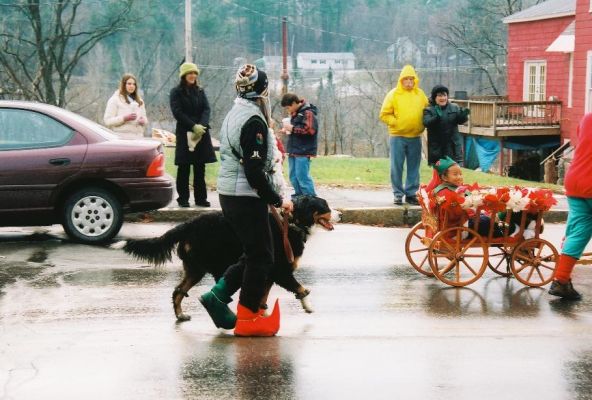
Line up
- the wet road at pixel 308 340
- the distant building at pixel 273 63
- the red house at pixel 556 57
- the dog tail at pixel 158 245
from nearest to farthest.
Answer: the wet road at pixel 308 340 → the dog tail at pixel 158 245 → the red house at pixel 556 57 → the distant building at pixel 273 63

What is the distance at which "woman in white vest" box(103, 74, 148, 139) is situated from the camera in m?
13.7

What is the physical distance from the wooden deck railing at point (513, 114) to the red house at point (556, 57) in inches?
17.0

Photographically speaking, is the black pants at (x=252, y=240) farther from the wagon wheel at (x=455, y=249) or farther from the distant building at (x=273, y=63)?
the distant building at (x=273, y=63)

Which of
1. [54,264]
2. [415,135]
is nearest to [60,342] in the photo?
[54,264]

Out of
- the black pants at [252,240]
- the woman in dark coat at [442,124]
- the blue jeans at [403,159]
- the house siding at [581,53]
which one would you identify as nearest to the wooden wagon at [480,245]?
the black pants at [252,240]

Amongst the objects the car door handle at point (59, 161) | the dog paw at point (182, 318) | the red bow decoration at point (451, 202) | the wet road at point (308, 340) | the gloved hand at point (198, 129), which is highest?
the gloved hand at point (198, 129)

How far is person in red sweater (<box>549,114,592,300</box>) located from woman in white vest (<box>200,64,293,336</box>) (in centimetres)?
277

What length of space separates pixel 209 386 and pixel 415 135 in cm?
823

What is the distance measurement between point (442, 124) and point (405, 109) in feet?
2.38

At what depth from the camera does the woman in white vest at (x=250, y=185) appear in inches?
264

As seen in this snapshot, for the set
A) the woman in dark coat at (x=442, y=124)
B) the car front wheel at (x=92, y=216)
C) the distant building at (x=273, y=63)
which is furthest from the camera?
the distant building at (x=273, y=63)

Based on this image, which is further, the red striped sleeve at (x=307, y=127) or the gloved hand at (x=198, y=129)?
the red striped sleeve at (x=307, y=127)

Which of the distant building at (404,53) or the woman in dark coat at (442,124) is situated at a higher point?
the distant building at (404,53)

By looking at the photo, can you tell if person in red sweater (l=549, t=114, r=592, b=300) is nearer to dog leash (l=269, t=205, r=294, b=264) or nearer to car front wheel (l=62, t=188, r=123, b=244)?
dog leash (l=269, t=205, r=294, b=264)
